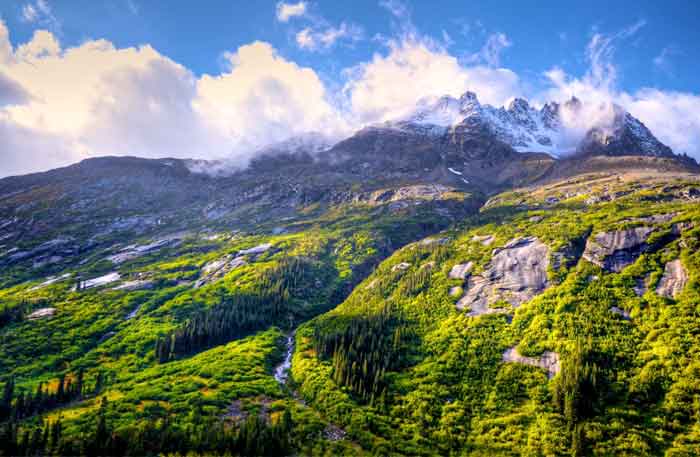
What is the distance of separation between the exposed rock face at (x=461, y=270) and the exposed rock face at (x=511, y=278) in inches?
197

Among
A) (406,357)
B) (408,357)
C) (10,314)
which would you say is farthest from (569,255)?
(10,314)

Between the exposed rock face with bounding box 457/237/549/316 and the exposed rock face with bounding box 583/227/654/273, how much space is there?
12782 mm

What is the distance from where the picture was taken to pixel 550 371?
77.6m

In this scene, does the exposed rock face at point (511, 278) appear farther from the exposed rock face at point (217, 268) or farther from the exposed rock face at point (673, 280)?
the exposed rock face at point (217, 268)

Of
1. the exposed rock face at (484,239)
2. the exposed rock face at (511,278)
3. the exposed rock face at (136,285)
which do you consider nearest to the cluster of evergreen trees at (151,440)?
the exposed rock face at (511,278)

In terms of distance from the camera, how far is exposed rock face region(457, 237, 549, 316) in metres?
108

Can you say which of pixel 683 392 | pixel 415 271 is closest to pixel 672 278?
pixel 683 392

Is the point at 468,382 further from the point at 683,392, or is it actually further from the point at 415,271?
the point at 415,271

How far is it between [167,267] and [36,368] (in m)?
94.0

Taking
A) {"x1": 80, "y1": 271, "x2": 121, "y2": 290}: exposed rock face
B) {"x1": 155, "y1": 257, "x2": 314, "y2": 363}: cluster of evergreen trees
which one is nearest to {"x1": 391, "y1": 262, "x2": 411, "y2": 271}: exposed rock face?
{"x1": 155, "y1": 257, "x2": 314, "y2": 363}: cluster of evergreen trees

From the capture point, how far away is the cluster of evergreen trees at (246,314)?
117 metres

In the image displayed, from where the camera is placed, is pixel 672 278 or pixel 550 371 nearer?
pixel 550 371

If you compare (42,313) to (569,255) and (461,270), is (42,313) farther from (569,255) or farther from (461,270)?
(569,255)

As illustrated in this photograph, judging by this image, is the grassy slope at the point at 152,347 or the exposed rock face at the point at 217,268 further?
the exposed rock face at the point at 217,268
